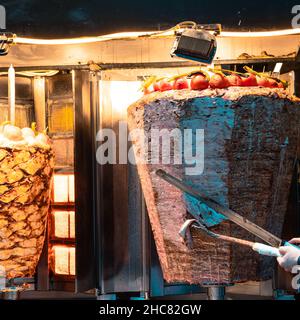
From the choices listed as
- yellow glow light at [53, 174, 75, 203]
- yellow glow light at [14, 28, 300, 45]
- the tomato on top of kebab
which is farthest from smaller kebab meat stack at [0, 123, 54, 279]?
the tomato on top of kebab

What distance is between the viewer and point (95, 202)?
4977 mm

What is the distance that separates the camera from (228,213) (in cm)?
321

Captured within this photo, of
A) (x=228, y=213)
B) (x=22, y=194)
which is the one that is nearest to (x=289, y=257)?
(x=228, y=213)

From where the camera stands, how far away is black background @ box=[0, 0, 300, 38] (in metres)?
4.84

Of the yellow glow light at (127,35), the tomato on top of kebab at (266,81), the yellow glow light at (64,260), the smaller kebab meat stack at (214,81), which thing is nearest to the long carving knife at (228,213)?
the smaller kebab meat stack at (214,81)

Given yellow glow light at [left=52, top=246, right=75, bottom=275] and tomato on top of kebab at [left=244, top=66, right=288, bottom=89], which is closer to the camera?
tomato on top of kebab at [left=244, top=66, right=288, bottom=89]

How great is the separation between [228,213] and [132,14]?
7.64ft

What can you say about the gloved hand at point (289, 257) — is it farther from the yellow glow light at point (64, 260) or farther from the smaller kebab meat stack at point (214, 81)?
the yellow glow light at point (64, 260)

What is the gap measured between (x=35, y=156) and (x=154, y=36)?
1.53m

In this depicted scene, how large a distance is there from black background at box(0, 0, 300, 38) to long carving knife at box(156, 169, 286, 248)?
1.97 meters

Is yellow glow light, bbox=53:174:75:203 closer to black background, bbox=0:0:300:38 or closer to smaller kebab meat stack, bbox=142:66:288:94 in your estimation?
black background, bbox=0:0:300:38

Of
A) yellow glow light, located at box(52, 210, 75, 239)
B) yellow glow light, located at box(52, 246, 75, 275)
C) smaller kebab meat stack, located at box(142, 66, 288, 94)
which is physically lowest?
yellow glow light, located at box(52, 246, 75, 275)

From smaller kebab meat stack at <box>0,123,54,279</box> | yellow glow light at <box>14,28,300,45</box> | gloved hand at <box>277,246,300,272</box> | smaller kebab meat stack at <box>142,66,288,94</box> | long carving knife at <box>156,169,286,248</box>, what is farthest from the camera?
yellow glow light at <box>14,28,300,45</box>

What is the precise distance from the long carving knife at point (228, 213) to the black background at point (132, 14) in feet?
6.46
